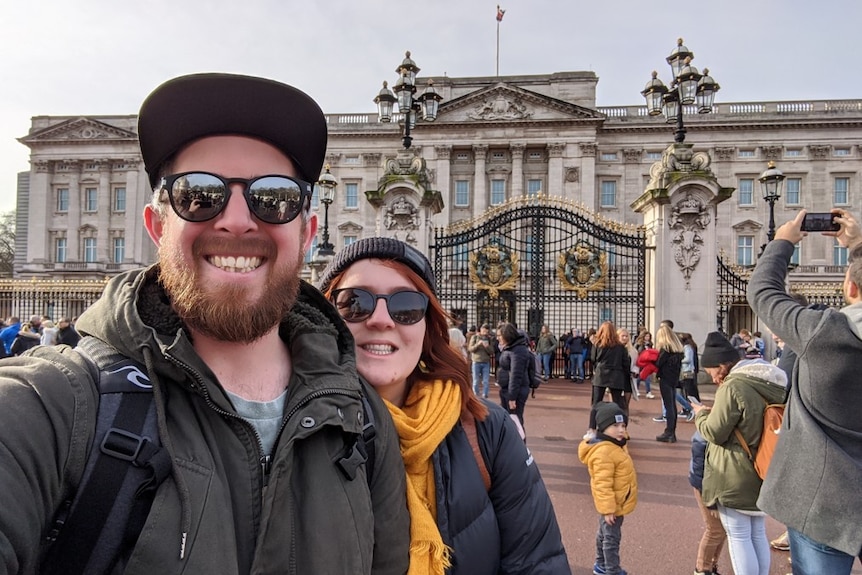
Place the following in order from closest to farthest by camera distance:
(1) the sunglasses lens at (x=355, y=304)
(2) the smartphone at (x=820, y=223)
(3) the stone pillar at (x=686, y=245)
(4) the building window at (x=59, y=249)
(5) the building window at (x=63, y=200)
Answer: (1) the sunglasses lens at (x=355, y=304), (2) the smartphone at (x=820, y=223), (3) the stone pillar at (x=686, y=245), (4) the building window at (x=59, y=249), (5) the building window at (x=63, y=200)

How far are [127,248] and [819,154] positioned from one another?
52624 millimetres

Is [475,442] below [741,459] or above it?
above

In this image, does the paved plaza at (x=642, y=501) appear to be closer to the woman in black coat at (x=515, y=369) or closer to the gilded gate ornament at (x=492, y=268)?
the woman in black coat at (x=515, y=369)

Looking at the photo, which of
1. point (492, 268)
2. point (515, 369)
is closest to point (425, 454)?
point (515, 369)

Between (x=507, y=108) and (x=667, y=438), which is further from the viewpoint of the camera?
(x=507, y=108)

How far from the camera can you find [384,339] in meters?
1.83

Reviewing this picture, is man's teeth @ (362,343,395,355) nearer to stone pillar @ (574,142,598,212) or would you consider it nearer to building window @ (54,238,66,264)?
stone pillar @ (574,142,598,212)

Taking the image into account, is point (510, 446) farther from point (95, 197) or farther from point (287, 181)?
point (95, 197)

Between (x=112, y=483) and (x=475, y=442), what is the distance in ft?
3.80

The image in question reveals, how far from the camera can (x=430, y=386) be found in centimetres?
192

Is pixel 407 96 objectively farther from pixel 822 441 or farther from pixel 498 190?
pixel 498 190

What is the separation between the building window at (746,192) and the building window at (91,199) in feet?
164

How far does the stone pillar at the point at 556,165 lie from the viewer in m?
36.7

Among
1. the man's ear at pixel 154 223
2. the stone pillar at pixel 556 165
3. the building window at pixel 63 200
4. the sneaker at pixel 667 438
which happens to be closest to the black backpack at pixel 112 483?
the man's ear at pixel 154 223
